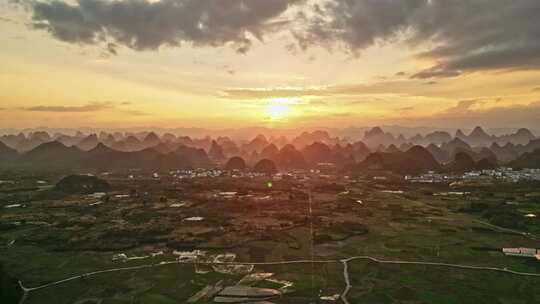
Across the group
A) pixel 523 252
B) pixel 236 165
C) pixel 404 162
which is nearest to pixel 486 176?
pixel 404 162

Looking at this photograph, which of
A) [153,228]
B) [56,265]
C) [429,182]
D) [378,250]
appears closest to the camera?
[56,265]

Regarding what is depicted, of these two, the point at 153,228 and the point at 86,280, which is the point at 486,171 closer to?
the point at 153,228

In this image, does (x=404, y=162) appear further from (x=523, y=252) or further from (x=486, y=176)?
(x=523, y=252)

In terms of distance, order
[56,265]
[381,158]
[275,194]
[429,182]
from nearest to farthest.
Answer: [56,265] < [275,194] < [429,182] < [381,158]

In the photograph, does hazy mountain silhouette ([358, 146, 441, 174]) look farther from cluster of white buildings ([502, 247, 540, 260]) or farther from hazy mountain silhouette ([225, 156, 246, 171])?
cluster of white buildings ([502, 247, 540, 260])

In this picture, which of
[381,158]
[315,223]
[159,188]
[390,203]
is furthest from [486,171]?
[159,188]

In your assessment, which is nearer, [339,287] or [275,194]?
[339,287]

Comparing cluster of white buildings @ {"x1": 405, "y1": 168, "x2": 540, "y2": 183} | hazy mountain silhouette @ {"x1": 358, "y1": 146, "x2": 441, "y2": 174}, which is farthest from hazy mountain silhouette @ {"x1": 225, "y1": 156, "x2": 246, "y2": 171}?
cluster of white buildings @ {"x1": 405, "y1": 168, "x2": 540, "y2": 183}
